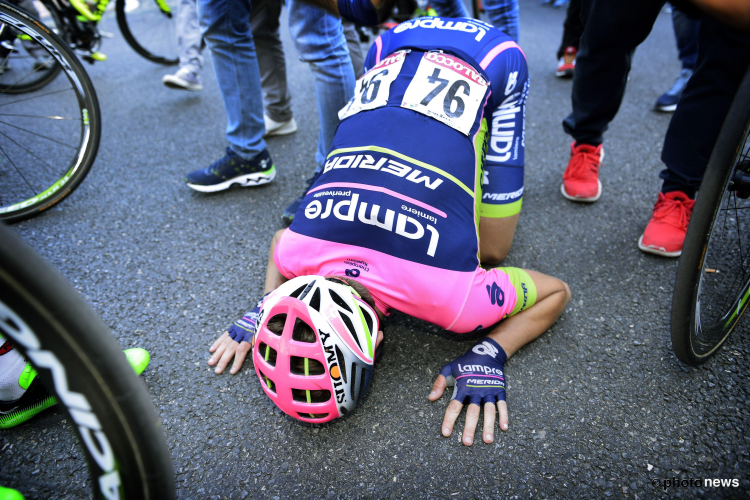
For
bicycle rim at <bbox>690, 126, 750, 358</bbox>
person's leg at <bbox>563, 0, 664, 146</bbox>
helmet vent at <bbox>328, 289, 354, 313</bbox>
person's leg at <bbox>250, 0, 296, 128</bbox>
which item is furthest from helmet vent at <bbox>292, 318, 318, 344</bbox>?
person's leg at <bbox>250, 0, 296, 128</bbox>

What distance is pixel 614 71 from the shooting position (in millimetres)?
1950

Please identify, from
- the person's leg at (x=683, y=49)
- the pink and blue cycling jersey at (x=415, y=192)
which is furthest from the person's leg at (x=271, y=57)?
the person's leg at (x=683, y=49)

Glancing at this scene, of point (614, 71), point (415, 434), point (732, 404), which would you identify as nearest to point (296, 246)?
point (415, 434)

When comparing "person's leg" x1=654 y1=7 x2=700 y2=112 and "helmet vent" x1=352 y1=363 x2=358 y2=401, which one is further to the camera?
"person's leg" x1=654 y1=7 x2=700 y2=112

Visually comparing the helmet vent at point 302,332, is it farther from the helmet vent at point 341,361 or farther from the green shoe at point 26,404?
the green shoe at point 26,404

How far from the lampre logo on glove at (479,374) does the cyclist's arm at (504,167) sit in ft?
1.90

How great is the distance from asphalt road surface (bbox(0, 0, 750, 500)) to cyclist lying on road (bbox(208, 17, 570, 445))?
0.12m

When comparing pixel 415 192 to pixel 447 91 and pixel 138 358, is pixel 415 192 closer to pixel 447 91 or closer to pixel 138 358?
pixel 447 91

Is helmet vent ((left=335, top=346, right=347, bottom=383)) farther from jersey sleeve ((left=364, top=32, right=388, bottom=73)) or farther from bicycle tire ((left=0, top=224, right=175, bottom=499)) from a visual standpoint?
jersey sleeve ((left=364, top=32, right=388, bottom=73))

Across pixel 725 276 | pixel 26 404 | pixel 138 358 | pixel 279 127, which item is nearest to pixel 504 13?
pixel 279 127

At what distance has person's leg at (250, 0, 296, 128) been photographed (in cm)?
Answer: 251

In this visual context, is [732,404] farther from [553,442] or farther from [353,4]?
[353,4]

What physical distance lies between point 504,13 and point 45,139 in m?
3.16

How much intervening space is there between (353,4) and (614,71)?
136 centimetres
